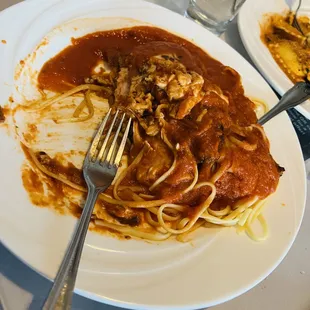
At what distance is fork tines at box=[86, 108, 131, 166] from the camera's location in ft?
7.37

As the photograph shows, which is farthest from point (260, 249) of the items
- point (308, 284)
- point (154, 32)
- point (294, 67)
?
point (294, 67)

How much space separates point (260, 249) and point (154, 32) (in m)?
1.69

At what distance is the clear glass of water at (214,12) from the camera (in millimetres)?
3455

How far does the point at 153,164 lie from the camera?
90.5 inches

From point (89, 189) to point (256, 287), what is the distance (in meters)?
1.05

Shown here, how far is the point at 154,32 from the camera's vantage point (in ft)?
10.00

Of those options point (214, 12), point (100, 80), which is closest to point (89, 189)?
point (100, 80)

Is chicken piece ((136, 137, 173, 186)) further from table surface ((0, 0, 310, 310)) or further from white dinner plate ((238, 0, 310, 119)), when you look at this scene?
white dinner plate ((238, 0, 310, 119))

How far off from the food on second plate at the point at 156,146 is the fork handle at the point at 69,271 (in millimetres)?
203

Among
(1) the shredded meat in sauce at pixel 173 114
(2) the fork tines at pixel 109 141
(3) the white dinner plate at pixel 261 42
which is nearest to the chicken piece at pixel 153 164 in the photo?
(1) the shredded meat in sauce at pixel 173 114

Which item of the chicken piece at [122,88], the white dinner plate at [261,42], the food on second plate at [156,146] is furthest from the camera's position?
the white dinner plate at [261,42]

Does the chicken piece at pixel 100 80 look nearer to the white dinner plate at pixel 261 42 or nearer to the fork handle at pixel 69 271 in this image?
the fork handle at pixel 69 271

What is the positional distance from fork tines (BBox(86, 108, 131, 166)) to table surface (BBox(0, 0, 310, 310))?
65 cm

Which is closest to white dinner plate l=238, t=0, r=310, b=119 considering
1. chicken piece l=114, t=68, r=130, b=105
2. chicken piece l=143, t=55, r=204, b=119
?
chicken piece l=143, t=55, r=204, b=119
